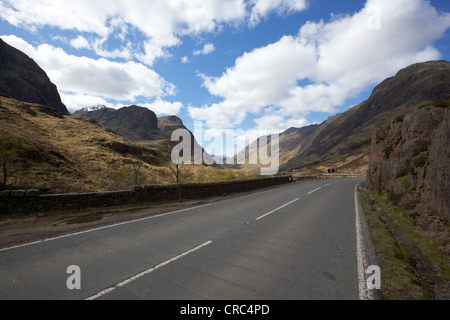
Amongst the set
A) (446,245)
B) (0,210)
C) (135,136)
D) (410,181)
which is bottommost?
(446,245)

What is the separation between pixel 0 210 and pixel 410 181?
702 inches

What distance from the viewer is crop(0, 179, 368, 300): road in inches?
133

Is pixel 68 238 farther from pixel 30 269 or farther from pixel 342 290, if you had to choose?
pixel 342 290

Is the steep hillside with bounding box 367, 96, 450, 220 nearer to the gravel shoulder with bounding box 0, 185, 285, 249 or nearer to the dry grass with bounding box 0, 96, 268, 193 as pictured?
the gravel shoulder with bounding box 0, 185, 285, 249

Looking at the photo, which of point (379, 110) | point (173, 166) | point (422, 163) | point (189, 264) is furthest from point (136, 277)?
point (379, 110)

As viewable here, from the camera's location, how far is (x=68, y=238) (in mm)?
5809

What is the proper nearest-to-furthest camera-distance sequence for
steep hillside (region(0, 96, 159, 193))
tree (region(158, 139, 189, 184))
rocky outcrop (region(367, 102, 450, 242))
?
1. rocky outcrop (region(367, 102, 450, 242))
2. steep hillside (region(0, 96, 159, 193))
3. tree (region(158, 139, 189, 184))

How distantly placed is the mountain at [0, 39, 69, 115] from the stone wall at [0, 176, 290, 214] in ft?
219

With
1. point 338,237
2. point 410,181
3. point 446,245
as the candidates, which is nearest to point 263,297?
point 338,237

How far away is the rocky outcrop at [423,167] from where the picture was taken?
281 inches

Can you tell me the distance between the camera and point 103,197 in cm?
1002

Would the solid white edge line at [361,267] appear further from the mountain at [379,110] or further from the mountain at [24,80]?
the mountain at [379,110]

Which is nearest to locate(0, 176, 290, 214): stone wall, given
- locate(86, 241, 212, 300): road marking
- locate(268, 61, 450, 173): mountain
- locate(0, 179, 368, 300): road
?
locate(0, 179, 368, 300): road

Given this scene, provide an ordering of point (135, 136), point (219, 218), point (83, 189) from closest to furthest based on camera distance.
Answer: point (219, 218) → point (83, 189) → point (135, 136)
